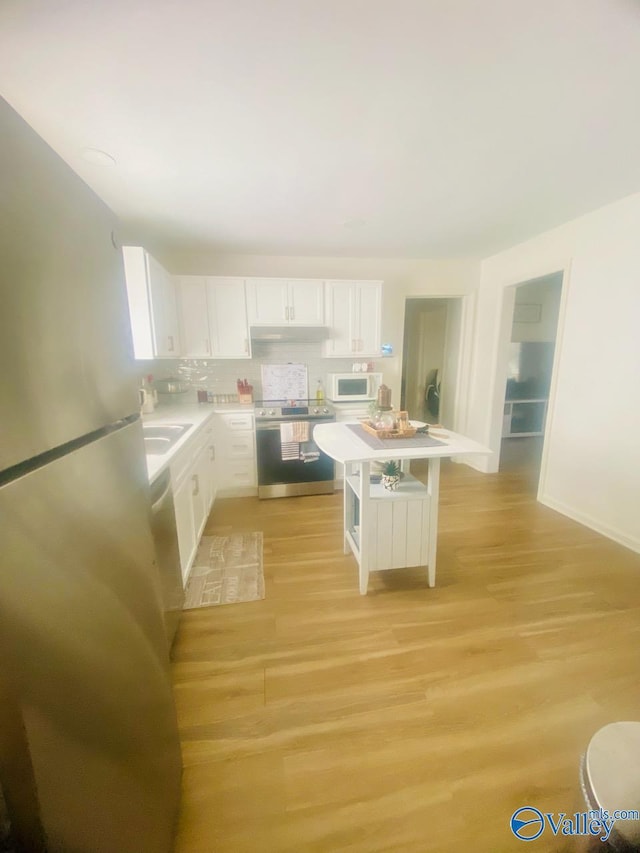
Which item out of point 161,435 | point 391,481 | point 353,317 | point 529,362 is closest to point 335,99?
point 391,481

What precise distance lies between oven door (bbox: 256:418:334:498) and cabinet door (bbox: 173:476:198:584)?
1.05 metres

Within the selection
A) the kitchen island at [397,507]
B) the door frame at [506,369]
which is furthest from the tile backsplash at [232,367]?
the door frame at [506,369]

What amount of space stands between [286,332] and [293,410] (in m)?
0.82

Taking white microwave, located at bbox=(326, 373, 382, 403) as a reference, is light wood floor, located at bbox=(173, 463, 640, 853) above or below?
below

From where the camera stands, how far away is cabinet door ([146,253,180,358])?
2.47 m

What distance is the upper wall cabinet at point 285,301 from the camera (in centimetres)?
324

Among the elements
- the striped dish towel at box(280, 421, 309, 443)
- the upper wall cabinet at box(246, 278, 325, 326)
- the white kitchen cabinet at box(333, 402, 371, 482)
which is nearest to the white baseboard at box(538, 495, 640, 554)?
the white kitchen cabinet at box(333, 402, 371, 482)

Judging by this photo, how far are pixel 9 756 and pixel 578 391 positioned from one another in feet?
11.8

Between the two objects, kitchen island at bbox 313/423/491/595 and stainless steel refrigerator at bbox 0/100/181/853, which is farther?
kitchen island at bbox 313/423/491/595

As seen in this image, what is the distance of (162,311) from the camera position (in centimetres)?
270

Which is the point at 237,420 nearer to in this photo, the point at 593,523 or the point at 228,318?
the point at 228,318

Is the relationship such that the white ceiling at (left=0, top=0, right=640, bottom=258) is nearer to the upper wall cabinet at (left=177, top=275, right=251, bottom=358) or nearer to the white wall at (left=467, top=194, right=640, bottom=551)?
the white wall at (left=467, top=194, right=640, bottom=551)

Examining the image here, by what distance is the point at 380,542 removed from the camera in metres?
1.92

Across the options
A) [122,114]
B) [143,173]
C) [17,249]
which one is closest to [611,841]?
[17,249]
